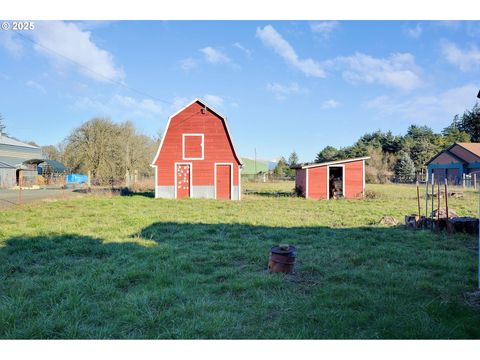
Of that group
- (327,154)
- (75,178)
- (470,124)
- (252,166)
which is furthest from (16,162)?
(470,124)

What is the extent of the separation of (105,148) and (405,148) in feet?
126

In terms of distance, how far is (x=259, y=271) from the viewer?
552 cm

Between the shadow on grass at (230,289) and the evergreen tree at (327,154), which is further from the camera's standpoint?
the evergreen tree at (327,154)

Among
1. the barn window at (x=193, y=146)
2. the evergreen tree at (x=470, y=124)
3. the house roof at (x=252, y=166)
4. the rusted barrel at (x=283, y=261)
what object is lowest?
the rusted barrel at (x=283, y=261)

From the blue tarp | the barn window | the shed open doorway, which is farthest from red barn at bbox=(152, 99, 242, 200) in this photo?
the blue tarp

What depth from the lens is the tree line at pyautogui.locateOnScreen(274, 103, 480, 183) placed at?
132 ft

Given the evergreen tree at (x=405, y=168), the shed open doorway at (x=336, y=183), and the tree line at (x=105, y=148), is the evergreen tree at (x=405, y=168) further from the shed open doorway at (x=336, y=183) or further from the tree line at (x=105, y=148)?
the tree line at (x=105, y=148)

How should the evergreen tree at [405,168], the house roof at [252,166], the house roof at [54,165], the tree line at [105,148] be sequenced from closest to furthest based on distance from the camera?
the tree line at [105,148] → the house roof at [54,165] → the evergreen tree at [405,168] → the house roof at [252,166]

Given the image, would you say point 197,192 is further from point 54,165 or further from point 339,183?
point 54,165

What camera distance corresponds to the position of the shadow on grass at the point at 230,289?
3.47 metres

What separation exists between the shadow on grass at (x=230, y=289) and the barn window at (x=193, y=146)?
12.2m

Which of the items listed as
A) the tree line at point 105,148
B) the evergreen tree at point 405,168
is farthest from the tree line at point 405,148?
the tree line at point 105,148

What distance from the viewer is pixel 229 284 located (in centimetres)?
475
